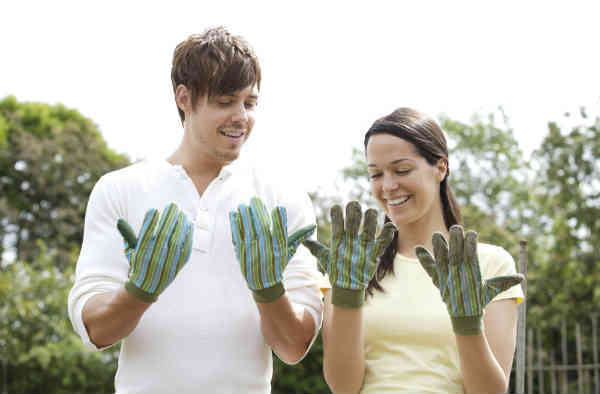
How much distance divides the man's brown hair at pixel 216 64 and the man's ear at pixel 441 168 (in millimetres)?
720

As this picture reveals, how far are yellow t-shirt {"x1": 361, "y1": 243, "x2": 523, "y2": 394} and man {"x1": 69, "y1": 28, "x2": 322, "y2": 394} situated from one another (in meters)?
0.24

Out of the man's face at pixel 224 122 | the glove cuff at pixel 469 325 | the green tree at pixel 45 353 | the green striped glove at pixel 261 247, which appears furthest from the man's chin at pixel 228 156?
the green tree at pixel 45 353

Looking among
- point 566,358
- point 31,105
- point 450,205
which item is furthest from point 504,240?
point 31,105

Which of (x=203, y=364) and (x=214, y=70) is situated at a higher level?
(x=214, y=70)

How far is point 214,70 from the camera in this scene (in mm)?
2217

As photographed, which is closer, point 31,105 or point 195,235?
point 195,235

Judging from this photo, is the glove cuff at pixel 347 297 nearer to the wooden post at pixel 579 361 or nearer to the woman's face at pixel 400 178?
the woman's face at pixel 400 178

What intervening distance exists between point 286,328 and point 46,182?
21645mm

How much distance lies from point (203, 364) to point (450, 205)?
1.11m

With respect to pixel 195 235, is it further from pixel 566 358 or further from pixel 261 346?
pixel 566 358

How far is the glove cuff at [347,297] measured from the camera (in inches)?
83.4

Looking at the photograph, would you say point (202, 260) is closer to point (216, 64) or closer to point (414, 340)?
point (216, 64)

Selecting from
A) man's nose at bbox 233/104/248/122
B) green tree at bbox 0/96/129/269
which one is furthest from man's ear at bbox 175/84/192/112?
green tree at bbox 0/96/129/269

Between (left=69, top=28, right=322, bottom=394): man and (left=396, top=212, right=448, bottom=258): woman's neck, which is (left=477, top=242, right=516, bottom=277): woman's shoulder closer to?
(left=396, top=212, right=448, bottom=258): woman's neck
